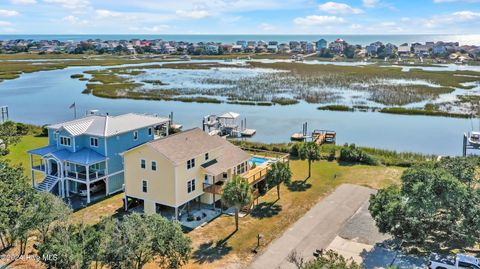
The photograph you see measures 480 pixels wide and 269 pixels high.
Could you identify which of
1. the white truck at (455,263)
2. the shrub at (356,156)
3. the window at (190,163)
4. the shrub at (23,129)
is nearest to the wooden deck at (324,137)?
the shrub at (356,156)

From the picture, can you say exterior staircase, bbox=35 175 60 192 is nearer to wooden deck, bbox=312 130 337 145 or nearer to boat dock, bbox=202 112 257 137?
boat dock, bbox=202 112 257 137

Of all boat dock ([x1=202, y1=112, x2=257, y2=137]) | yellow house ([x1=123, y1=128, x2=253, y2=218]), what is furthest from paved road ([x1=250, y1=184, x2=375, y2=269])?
boat dock ([x1=202, y1=112, x2=257, y2=137])

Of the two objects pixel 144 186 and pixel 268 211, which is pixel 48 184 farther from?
pixel 268 211

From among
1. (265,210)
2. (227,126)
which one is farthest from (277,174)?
(227,126)

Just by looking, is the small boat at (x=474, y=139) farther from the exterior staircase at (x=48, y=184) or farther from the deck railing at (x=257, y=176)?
the exterior staircase at (x=48, y=184)

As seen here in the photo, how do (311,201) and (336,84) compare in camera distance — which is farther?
(336,84)

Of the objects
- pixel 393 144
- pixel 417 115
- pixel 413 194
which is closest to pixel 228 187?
pixel 413 194

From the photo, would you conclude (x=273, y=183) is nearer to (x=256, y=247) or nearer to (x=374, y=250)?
(x=256, y=247)
